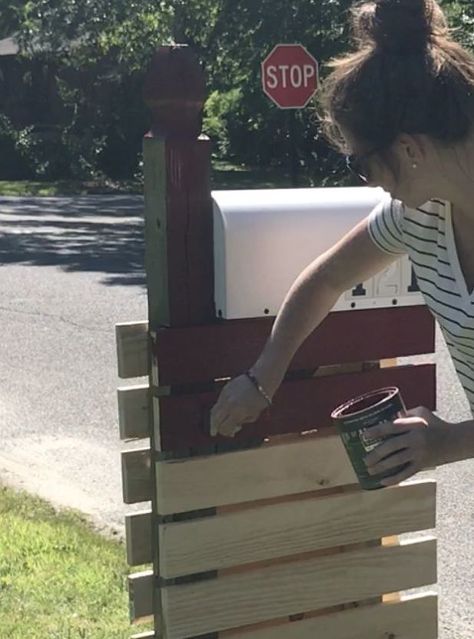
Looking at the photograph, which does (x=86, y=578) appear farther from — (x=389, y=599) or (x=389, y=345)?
(x=389, y=345)

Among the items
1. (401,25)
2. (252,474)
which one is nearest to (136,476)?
(252,474)

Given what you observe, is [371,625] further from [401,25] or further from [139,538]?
[401,25]

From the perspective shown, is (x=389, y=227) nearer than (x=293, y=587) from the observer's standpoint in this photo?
Yes

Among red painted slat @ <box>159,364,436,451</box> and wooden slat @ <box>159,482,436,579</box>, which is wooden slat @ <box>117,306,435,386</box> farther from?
wooden slat @ <box>159,482,436,579</box>

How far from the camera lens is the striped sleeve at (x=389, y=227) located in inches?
85.9

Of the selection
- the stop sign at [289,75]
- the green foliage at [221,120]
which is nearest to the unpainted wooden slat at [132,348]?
the stop sign at [289,75]

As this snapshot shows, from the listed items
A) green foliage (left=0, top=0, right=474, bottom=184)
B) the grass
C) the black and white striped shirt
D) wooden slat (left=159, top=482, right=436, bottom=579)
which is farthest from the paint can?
green foliage (left=0, top=0, right=474, bottom=184)

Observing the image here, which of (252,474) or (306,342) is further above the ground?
(306,342)

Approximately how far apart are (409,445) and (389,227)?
55 centimetres

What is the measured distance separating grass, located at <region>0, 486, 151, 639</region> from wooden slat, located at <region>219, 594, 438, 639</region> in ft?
2.96

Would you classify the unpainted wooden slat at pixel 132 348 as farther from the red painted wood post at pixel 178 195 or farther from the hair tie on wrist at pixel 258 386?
the hair tie on wrist at pixel 258 386

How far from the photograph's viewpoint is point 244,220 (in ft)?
7.89

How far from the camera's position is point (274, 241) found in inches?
97.0

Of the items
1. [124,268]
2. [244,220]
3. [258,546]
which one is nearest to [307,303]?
[244,220]
